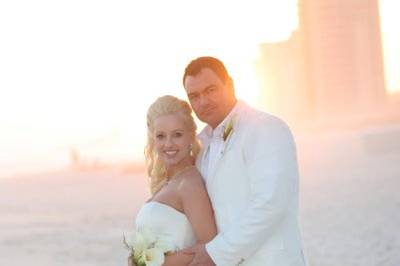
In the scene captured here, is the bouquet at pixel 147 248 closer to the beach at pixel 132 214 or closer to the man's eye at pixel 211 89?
the man's eye at pixel 211 89

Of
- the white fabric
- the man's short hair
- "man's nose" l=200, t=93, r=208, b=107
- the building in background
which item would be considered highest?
the man's short hair

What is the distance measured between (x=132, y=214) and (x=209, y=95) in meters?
12.6

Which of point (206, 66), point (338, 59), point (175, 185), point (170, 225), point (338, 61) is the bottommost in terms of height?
point (338, 61)

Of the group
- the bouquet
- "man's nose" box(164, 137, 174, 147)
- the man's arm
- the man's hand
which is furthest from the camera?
"man's nose" box(164, 137, 174, 147)

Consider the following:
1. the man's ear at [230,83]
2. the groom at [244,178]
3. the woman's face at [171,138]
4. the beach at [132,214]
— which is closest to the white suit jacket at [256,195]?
the groom at [244,178]

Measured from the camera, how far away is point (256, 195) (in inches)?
125

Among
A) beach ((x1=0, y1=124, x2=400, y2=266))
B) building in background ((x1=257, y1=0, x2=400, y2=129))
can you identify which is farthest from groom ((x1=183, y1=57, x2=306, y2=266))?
building in background ((x1=257, y1=0, x2=400, y2=129))

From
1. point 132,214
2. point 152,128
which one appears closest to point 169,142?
point 152,128

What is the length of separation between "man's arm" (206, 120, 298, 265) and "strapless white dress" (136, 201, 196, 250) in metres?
0.27

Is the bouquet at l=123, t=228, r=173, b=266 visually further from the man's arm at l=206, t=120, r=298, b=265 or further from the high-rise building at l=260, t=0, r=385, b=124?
the high-rise building at l=260, t=0, r=385, b=124

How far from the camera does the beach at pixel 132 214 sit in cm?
1047

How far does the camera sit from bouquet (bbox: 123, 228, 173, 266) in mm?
3430

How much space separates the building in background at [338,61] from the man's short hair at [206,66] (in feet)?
258

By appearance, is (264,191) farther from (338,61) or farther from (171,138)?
(338,61)
